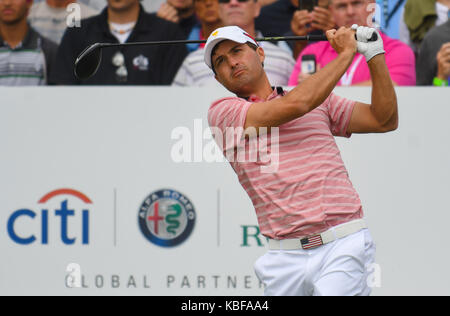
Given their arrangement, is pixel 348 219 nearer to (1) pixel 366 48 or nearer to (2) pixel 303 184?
(2) pixel 303 184

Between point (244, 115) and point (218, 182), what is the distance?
6.27 ft

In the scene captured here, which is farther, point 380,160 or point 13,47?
point 13,47

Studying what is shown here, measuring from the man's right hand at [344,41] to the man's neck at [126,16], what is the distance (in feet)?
8.52

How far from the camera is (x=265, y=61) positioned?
218 inches

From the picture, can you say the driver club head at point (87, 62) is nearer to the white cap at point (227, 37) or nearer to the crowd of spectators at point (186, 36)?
the white cap at point (227, 37)

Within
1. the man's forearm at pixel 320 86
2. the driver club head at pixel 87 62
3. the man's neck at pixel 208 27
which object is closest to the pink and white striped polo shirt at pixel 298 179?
the man's forearm at pixel 320 86

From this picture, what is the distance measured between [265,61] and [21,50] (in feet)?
5.42

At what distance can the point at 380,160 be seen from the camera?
17.5 feet

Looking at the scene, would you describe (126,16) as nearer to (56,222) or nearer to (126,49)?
(126,49)

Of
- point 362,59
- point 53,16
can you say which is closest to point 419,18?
point 362,59

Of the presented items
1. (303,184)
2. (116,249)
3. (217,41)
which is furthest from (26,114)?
(303,184)

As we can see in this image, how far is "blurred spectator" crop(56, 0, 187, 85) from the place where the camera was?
561 cm

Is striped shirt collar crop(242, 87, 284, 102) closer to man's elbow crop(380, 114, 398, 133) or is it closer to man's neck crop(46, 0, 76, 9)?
man's elbow crop(380, 114, 398, 133)

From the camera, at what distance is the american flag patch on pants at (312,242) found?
11.1 ft
